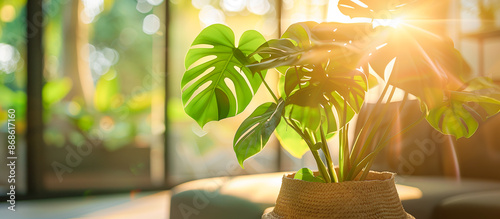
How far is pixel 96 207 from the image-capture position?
287 centimetres

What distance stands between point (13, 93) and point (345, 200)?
3.13m

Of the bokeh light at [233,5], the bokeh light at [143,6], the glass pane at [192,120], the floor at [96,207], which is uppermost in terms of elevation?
the bokeh light at [233,5]

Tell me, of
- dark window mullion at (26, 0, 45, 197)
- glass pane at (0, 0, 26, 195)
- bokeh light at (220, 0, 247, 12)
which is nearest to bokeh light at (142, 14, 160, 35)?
bokeh light at (220, 0, 247, 12)

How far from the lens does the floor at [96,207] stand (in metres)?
2.60

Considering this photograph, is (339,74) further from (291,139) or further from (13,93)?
(13,93)

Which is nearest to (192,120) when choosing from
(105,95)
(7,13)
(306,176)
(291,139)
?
(105,95)

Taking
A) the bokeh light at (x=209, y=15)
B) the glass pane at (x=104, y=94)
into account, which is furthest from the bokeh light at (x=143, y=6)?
the bokeh light at (x=209, y=15)

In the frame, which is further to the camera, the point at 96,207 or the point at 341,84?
the point at 96,207

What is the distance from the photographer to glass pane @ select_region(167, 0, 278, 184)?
3.62m

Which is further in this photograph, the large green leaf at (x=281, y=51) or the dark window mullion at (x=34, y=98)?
the dark window mullion at (x=34, y=98)

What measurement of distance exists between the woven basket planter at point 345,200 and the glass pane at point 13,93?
9.94 ft

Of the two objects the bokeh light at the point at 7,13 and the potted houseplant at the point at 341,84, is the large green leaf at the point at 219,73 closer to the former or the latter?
the potted houseplant at the point at 341,84

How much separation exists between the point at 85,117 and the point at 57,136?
→ 0.26 metres

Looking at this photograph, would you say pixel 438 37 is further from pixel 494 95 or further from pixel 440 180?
pixel 440 180
